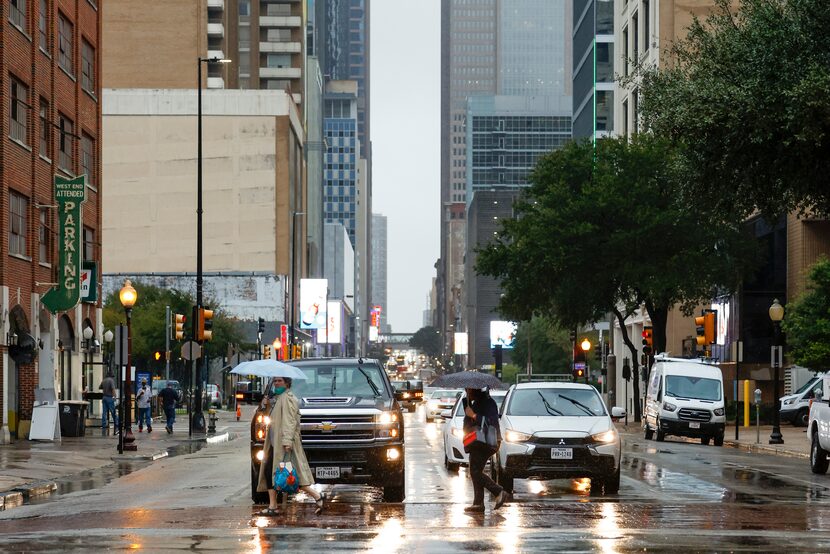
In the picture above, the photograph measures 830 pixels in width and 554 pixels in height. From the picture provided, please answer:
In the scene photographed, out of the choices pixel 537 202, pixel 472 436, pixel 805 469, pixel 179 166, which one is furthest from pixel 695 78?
pixel 179 166

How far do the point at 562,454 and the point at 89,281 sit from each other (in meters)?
31.4

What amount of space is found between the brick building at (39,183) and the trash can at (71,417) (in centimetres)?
107

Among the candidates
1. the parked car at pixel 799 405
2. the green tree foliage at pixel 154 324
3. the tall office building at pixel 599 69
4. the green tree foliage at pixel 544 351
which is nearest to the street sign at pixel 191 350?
the parked car at pixel 799 405

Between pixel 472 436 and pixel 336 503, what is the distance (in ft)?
7.49

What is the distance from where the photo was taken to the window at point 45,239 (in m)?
44.2

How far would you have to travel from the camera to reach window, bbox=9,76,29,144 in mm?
41463

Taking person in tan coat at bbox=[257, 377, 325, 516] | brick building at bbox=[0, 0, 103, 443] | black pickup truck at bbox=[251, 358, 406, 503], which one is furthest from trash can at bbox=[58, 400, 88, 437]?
person in tan coat at bbox=[257, 377, 325, 516]

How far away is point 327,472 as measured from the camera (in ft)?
61.6

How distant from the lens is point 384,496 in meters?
19.5

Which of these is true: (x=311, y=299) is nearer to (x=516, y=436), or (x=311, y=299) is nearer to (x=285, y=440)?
(x=516, y=436)

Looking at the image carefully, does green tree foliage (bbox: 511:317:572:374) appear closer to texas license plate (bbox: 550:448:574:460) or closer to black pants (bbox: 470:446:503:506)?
texas license plate (bbox: 550:448:574:460)

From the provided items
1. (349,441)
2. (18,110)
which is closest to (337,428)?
(349,441)

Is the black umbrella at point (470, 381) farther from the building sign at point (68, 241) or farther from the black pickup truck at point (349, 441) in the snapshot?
the building sign at point (68, 241)

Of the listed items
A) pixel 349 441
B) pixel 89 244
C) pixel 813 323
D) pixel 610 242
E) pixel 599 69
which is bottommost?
pixel 349 441
